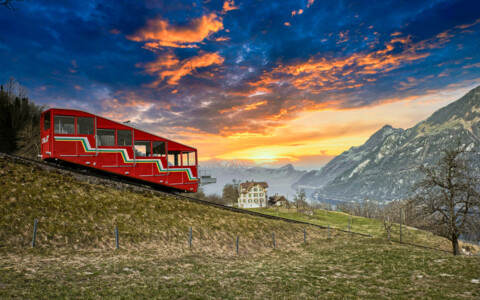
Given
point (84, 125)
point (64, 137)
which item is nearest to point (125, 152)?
point (84, 125)

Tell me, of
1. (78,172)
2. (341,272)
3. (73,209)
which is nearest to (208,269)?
(341,272)

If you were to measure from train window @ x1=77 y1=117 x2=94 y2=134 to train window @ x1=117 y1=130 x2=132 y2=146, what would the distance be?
7.20 feet

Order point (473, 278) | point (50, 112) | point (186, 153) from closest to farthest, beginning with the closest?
point (473, 278) < point (50, 112) < point (186, 153)

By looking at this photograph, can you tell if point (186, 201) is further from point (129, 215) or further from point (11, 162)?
point (11, 162)

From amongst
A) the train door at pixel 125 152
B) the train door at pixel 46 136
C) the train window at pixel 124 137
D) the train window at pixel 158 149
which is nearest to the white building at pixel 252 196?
the train window at pixel 158 149

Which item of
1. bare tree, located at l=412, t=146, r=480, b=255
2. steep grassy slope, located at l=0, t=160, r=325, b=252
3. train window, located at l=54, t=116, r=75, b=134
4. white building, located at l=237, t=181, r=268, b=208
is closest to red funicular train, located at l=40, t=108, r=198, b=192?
train window, located at l=54, t=116, r=75, b=134

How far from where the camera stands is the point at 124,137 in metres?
22.2

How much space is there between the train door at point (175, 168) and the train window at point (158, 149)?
779mm

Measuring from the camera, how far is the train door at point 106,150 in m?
21.0

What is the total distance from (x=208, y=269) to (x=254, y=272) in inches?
91.8

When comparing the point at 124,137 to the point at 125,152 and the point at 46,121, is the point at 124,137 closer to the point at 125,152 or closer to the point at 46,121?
the point at 125,152

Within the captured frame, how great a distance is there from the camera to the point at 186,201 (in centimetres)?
2444

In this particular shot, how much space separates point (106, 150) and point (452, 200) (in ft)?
101

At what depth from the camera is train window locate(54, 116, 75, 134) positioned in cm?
1942
